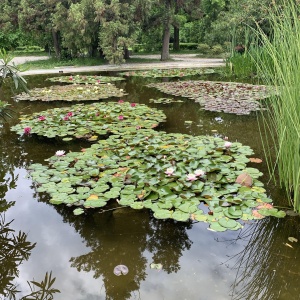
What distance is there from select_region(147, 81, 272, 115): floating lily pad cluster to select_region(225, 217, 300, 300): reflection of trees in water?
2.87m

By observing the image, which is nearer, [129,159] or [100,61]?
[129,159]

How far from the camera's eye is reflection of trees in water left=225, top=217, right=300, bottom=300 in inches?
62.9

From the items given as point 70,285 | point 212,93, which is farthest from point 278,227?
point 212,93

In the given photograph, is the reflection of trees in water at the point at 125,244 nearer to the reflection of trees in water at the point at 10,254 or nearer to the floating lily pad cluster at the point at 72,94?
the reflection of trees in water at the point at 10,254

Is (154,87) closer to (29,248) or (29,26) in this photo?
(29,248)

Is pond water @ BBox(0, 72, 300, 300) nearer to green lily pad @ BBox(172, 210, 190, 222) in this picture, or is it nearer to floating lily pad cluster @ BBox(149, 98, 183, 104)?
green lily pad @ BBox(172, 210, 190, 222)

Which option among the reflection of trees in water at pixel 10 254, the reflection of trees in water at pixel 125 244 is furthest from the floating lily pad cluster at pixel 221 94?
the reflection of trees in water at pixel 10 254

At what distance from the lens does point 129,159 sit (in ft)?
10.00

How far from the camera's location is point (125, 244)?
1.98 metres

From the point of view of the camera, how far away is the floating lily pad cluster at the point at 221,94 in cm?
528

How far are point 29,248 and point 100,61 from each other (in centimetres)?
1269

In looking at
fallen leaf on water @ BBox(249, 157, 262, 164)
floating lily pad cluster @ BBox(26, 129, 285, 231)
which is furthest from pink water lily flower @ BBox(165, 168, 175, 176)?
fallen leaf on water @ BBox(249, 157, 262, 164)

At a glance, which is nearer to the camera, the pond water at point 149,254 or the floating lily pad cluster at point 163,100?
the pond water at point 149,254

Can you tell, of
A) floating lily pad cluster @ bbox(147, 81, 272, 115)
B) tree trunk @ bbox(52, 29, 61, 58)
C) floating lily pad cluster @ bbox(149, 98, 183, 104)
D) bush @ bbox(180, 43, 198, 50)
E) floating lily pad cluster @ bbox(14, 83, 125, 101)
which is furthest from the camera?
bush @ bbox(180, 43, 198, 50)
